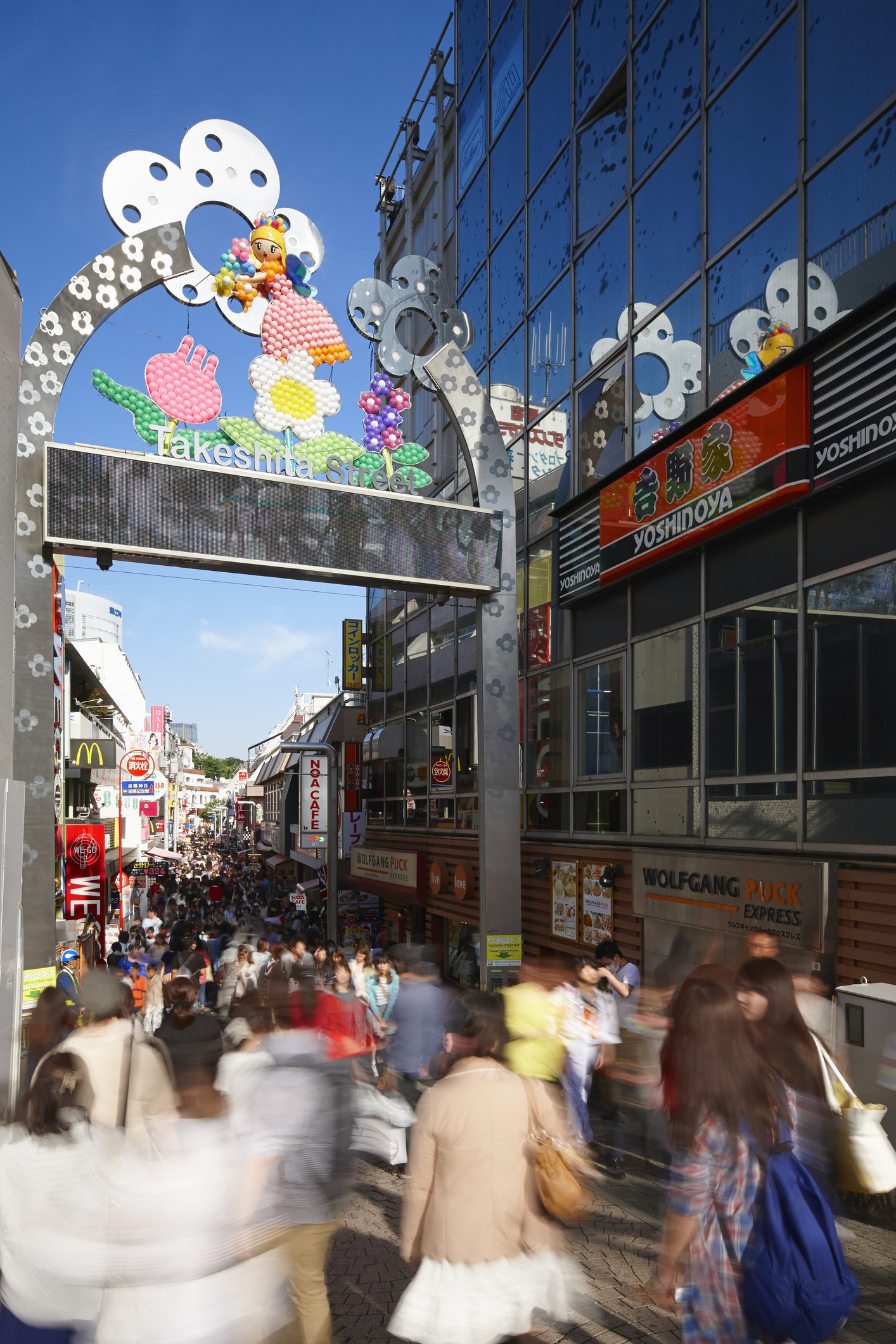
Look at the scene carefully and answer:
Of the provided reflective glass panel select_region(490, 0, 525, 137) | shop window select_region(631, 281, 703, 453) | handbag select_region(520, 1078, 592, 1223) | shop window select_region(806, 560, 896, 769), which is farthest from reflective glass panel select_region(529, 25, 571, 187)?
handbag select_region(520, 1078, 592, 1223)

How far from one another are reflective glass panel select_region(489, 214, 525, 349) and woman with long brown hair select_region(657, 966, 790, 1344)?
48.9 feet

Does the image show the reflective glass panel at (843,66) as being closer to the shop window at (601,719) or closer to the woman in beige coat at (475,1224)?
the shop window at (601,719)

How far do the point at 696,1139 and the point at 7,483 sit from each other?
10788mm

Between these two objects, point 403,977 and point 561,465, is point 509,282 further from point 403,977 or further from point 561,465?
point 403,977

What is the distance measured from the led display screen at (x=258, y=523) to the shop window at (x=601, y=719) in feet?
6.72

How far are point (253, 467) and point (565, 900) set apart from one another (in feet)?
24.6

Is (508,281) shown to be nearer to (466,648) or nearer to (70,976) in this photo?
(466,648)

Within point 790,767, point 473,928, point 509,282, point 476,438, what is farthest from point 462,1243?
point 509,282

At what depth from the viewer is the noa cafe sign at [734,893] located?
825 cm

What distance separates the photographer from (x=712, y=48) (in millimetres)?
10898

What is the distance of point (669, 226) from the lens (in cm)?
1185

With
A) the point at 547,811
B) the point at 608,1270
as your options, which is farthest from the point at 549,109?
the point at 608,1270

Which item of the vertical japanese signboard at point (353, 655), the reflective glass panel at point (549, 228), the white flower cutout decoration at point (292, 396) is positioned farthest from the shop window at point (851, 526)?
the vertical japanese signboard at point (353, 655)

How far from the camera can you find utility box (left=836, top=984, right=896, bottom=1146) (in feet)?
20.2
